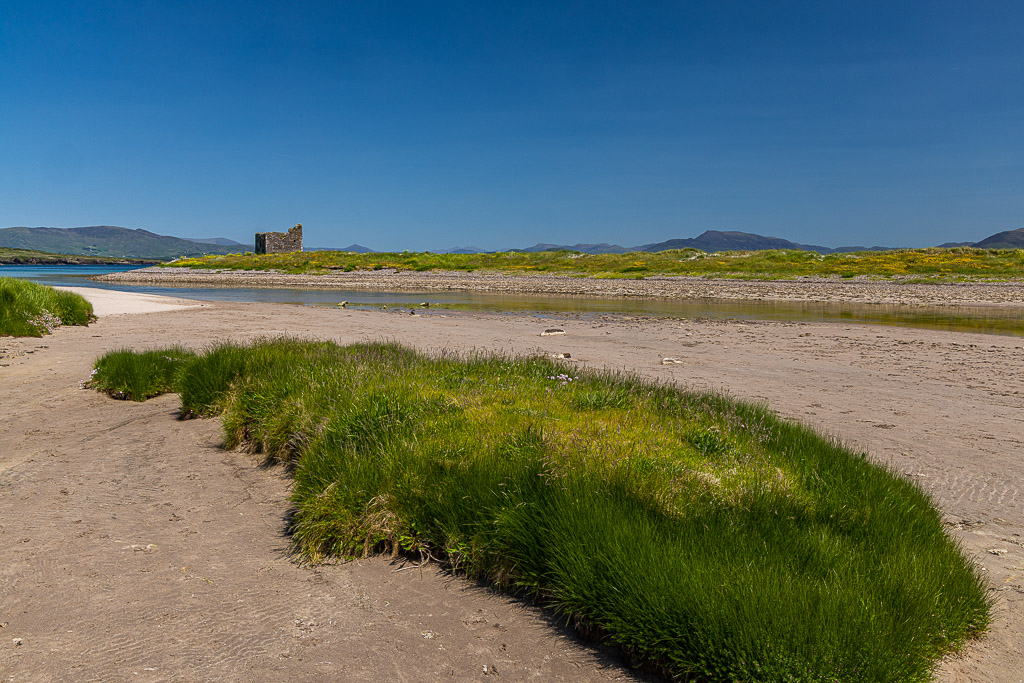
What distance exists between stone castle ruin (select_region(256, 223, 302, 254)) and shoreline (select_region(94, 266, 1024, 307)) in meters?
26.7

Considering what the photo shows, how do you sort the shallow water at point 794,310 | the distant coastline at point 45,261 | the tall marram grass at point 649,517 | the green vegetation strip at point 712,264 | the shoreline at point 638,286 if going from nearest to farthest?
the tall marram grass at point 649,517
the shallow water at point 794,310
the shoreline at point 638,286
the green vegetation strip at point 712,264
the distant coastline at point 45,261

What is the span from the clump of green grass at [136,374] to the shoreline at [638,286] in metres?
30.9

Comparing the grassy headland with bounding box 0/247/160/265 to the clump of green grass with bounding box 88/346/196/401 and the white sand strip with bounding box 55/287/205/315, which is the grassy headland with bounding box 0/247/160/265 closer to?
the white sand strip with bounding box 55/287/205/315

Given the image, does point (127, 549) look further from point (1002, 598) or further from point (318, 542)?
point (1002, 598)

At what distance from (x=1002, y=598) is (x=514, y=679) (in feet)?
10.4

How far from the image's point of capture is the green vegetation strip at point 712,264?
47562 mm

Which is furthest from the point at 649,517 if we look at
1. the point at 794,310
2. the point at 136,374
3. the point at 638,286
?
the point at 638,286

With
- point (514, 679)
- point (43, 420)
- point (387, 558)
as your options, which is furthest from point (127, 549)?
point (43, 420)

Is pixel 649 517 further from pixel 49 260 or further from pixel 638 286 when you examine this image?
pixel 49 260

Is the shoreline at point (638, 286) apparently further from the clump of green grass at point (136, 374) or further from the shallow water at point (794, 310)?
the clump of green grass at point (136, 374)

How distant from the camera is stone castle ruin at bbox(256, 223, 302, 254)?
9312 centimetres

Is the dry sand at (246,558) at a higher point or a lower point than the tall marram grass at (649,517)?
lower

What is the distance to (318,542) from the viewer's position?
4.46m

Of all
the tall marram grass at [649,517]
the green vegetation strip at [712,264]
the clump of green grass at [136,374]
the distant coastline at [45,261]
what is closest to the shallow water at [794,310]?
the clump of green grass at [136,374]
